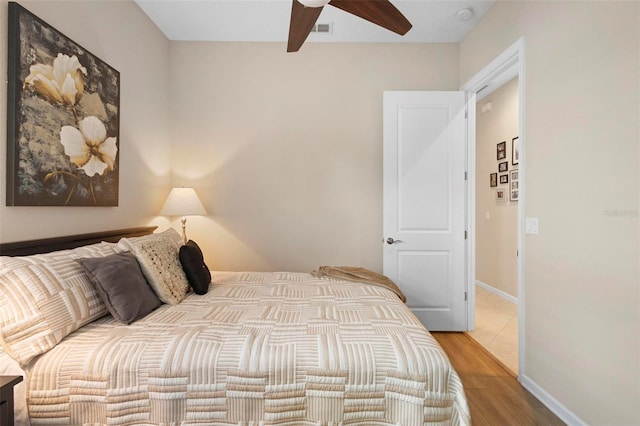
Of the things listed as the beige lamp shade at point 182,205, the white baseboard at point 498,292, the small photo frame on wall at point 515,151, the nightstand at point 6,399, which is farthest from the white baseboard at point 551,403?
the beige lamp shade at point 182,205

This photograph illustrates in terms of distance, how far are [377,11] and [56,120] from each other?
1.90 m

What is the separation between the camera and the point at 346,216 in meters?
3.02

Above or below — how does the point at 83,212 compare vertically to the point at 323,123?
below

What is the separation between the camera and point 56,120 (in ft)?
5.40

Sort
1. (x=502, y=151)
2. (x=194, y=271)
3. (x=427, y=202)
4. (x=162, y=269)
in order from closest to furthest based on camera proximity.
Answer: (x=162, y=269)
(x=194, y=271)
(x=427, y=202)
(x=502, y=151)

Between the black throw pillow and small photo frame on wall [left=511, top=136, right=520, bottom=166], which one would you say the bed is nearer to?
the black throw pillow

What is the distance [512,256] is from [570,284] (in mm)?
2447

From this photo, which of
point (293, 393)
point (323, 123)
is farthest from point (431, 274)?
point (293, 393)

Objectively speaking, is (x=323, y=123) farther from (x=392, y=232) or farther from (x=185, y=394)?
(x=185, y=394)

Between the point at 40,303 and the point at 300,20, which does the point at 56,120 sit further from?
the point at 300,20

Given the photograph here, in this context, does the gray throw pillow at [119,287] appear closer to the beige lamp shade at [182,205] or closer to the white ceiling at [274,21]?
the beige lamp shade at [182,205]

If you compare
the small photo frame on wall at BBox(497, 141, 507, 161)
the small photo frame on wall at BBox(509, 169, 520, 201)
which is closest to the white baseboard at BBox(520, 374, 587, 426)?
the small photo frame on wall at BBox(509, 169, 520, 201)

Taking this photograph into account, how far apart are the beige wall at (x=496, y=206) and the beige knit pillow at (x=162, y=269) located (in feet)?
13.0

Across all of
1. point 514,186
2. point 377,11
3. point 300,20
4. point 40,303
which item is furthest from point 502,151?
point 40,303
